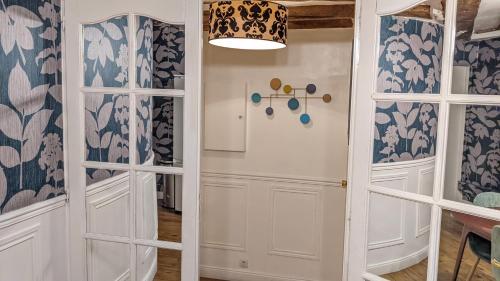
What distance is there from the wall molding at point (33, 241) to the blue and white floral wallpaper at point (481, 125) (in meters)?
1.85

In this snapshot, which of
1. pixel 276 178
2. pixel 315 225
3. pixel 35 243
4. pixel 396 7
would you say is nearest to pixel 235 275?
pixel 315 225

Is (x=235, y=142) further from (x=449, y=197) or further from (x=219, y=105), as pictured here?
(x=449, y=197)

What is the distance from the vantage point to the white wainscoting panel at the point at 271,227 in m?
3.68

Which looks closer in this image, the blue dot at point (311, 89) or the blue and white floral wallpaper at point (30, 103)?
the blue and white floral wallpaper at point (30, 103)

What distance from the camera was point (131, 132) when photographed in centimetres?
207

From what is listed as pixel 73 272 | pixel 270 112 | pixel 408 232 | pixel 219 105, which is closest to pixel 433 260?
pixel 408 232

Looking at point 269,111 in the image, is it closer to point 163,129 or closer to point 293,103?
point 293,103

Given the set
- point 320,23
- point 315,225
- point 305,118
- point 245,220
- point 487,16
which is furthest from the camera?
point 245,220

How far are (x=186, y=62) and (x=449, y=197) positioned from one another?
1246 millimetres

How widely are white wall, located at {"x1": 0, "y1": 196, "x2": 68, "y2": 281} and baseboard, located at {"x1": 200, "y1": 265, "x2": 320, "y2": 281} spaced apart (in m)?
1.89

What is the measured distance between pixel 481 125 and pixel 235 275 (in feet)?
9.54

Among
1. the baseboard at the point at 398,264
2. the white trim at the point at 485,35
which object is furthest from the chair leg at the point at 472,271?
the white trim at the point at 485,35

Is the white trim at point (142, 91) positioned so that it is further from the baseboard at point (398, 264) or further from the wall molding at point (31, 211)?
the baseboard at point (398, 264)

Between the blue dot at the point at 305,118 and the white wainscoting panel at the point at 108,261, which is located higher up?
the blue dot at the point at 305,118
